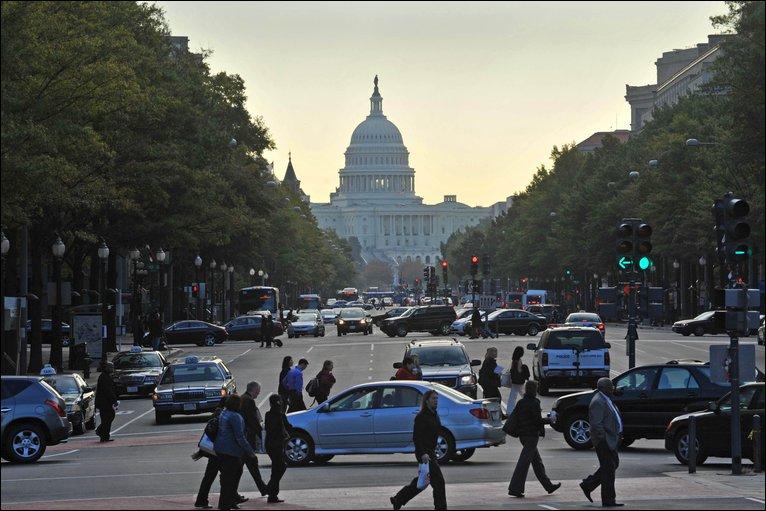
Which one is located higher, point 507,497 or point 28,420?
point 28,420

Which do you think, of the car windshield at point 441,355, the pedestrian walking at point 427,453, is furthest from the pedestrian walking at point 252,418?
the car windshield at point 441,355

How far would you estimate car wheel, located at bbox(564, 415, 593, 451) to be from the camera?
3269 centimetres

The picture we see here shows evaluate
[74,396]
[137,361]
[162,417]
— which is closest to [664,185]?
[137,361]

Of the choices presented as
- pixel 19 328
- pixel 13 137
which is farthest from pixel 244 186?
pixel 13 137

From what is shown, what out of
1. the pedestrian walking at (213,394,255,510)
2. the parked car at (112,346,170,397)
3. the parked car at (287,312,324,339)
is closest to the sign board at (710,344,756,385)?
the pedestrian walking at (213,394,255,510)

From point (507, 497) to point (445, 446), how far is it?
5.97 m

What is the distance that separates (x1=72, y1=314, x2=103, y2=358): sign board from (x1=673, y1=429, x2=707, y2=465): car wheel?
33.1 metres

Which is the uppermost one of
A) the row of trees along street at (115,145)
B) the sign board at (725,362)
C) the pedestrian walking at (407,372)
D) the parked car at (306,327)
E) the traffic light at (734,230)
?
the row of trees along street at (115,145)

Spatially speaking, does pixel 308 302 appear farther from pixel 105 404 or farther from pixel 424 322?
pixel 105 404

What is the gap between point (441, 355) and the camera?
4188cm

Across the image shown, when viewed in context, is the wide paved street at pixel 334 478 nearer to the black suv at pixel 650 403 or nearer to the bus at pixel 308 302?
the black suv at pixel 650 403

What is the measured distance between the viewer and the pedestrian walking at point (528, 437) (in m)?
24.0

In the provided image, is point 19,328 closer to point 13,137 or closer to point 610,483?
point 13,137

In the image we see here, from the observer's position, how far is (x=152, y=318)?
241ft
